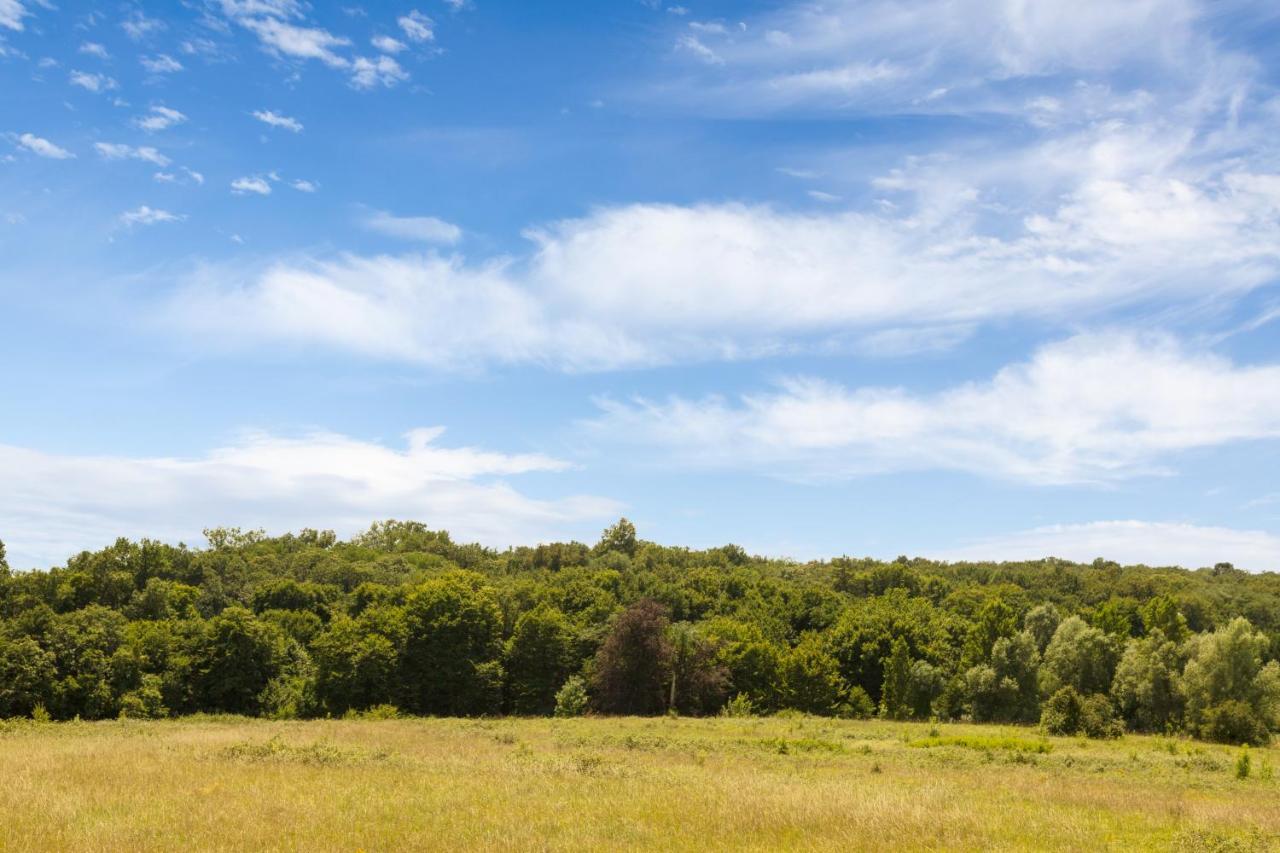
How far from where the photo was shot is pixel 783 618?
98.6m

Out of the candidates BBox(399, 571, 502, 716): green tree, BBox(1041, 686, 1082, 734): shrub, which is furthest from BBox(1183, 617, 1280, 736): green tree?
BBox(399, 571, 502, 716): green tree

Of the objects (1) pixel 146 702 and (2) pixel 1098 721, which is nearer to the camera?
(2) pixel 1098 721

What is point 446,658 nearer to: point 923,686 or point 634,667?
point 634,667

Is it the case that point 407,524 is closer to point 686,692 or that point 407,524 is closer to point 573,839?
point 686,692

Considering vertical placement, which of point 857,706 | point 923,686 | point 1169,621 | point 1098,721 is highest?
point 1169,621

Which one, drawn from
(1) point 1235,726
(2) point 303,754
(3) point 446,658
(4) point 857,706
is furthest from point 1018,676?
(2) point 303,754

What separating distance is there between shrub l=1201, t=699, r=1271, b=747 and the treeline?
0.14 metres

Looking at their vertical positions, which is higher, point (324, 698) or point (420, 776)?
point (420, 776)

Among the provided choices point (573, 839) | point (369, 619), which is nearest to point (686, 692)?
point (369, 619)

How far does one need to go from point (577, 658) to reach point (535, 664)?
15.8 ft

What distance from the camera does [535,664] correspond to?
7669 cm

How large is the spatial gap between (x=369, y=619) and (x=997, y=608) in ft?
204

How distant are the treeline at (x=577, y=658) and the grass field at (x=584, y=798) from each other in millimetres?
31339

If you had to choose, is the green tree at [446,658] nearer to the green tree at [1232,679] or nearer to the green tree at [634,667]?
the green tree at [634,667]
